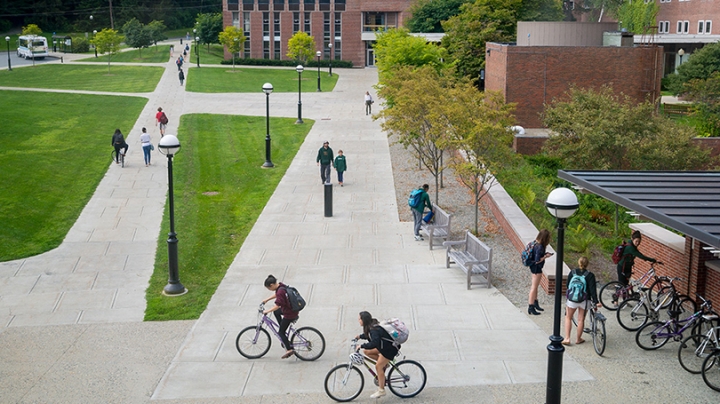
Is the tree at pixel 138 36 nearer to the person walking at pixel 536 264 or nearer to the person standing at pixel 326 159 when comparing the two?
the person standing at pixel 326 159

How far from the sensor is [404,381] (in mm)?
12094

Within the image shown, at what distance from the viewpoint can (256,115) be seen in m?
47.1

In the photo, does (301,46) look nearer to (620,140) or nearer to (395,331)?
(620,140)

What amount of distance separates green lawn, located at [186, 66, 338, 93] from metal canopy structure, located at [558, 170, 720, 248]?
46.5 m

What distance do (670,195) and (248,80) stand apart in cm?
5701

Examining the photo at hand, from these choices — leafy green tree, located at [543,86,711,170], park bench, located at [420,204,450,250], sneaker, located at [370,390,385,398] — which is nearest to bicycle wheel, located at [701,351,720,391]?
sneaker, located at [370,390,385,398]

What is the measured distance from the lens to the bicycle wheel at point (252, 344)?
44.8 ft


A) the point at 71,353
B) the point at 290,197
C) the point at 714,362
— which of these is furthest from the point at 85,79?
the point at 714,362

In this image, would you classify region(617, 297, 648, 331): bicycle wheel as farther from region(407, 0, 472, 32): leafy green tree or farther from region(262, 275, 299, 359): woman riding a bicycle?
region(407, 0, 472, 32): leafy green tree

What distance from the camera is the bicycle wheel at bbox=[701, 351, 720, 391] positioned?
12273mm

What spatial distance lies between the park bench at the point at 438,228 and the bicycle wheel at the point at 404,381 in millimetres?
8195

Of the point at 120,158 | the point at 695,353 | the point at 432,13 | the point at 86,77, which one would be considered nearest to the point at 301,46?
the point at 432,13

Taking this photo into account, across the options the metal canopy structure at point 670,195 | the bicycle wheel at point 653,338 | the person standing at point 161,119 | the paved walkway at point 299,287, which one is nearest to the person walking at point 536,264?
the paved walkway at point 299,287

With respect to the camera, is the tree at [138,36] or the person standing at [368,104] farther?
the tree at [138,36]
